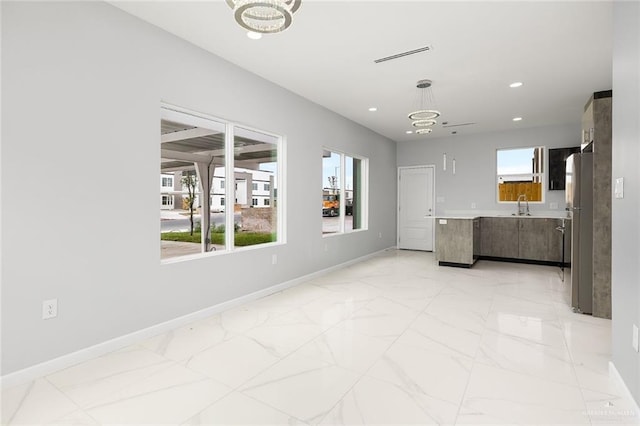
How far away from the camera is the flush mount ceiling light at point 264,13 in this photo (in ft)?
6.00

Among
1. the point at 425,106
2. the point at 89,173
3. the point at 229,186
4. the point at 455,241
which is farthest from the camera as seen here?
the point at 455,241

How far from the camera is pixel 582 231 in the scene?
359cm

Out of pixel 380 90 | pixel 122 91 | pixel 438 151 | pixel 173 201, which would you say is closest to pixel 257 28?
pixel 122 91

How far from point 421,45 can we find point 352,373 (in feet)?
10.3

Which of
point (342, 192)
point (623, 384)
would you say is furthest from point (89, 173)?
point (342, 192)

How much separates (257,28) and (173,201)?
204 centimetres

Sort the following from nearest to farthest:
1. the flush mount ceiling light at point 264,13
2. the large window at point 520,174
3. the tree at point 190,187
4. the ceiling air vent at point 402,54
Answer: the flush mount ceiling light at point 264,13, the ceiling air vent at point 402,54, the tree at point 190,187, the large window at point 520,174

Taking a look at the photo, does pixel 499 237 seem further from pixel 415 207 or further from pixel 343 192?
pixel 343 192

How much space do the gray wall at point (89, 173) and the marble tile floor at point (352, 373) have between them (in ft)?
1.13

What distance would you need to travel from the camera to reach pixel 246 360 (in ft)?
8.51

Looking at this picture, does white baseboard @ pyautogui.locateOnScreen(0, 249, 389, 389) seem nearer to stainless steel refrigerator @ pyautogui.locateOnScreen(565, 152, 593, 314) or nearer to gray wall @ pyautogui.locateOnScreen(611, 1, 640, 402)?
gray wall @ pyautogui.locateOnScreen(611, 1, 640, 402)

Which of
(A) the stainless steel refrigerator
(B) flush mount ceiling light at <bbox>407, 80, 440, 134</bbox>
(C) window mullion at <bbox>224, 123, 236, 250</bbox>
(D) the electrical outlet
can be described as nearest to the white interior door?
(B) flush mount ceiling light at <bbox>407, 80, 440, 134</bbox>

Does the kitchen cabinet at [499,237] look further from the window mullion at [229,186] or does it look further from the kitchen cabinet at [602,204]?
the window mullion at [229,186]

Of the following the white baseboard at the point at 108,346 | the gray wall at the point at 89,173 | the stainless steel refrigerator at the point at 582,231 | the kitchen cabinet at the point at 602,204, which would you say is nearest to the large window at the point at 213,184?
the gray wall at the point at 89,173
